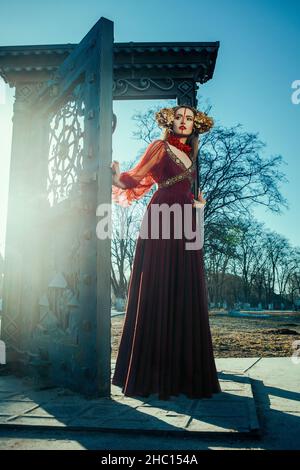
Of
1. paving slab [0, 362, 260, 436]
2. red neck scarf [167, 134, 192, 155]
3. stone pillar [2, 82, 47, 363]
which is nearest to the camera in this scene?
paving slab [0, 362, 260, 436]

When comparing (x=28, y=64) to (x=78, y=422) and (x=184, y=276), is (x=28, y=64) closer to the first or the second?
(x=184, y=276)

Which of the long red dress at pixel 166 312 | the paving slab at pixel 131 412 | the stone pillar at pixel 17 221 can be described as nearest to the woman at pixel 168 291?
the long red dress at pixel 166 312

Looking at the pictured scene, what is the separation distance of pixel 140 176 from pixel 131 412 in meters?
2.00

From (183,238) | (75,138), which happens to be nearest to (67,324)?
(183,238)

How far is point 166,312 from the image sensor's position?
10.2ft

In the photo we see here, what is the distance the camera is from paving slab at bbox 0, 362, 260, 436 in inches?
83.3

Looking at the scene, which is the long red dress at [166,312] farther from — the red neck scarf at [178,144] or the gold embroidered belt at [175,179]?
the red neck scarf at [178,144]

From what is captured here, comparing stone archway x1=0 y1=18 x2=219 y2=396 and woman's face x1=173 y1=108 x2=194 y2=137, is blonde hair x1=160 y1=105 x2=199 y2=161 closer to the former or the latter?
woman's face x1=173 y1=108 x2=194 y2=137

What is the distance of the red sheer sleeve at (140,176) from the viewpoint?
3.34 meters

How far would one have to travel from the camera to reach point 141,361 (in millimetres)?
3010

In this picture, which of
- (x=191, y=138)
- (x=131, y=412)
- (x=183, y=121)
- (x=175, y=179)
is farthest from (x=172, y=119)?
(x=131, y=412)

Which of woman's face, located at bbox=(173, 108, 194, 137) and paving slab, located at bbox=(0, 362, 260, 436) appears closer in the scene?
paving slab, located at bbox=(0, 362, 260, 436)

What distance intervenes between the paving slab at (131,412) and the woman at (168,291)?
0.54ft

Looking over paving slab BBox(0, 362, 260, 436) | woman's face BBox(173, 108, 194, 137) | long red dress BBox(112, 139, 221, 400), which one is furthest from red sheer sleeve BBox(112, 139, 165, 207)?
paving slab BBox(0, 362, 260, 436)
